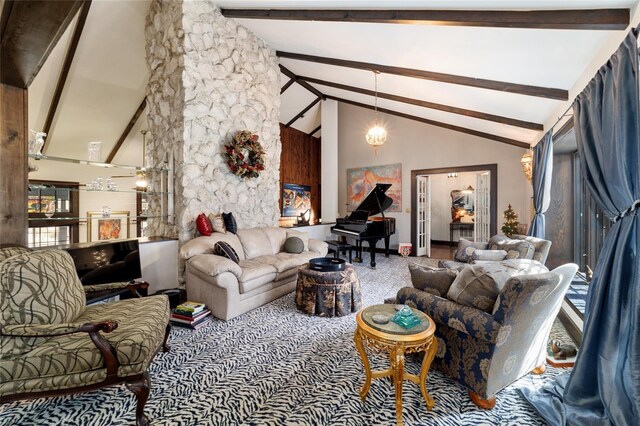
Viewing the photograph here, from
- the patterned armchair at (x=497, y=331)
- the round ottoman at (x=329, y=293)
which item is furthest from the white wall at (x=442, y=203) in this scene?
the patterned armchair at (x=497, y=331)

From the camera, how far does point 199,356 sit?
7.75 ft

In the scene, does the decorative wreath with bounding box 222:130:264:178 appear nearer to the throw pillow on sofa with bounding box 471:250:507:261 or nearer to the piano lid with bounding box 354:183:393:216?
the piano lid with bounding box 354:183:393:216

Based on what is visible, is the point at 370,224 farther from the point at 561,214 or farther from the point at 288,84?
the point at 288,84

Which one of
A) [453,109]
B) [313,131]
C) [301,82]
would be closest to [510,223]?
[453,109]

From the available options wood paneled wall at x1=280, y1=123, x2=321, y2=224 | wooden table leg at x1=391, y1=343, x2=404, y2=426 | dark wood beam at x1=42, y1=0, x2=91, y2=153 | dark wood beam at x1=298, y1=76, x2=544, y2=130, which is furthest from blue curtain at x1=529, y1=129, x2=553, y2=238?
dark wood beam at x1=42, y1=0, x2=91, y2=153

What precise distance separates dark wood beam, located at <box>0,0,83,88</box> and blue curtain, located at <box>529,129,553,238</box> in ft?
17.1

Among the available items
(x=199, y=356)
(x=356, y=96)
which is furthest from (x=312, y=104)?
(x=199, y=356)

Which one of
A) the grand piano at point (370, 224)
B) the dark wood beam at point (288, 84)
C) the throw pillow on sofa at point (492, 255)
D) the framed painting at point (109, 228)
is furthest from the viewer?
the framed painting at point (109, 228)

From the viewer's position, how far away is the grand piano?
5832 millimetres

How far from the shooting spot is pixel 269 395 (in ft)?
6.13

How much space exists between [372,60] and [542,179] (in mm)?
3162

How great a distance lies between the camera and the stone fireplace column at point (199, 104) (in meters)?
3.99

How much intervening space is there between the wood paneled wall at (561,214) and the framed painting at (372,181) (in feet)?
11.4

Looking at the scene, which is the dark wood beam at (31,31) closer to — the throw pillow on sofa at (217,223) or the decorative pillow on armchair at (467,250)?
the throw pillow on sofa at (217,223)
